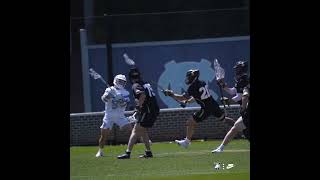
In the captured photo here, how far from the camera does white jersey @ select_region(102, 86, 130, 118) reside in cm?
705

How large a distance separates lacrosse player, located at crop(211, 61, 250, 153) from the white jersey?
74cm

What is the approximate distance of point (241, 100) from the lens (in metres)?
7.02

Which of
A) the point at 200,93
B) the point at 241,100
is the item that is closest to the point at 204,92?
the point at 200,93

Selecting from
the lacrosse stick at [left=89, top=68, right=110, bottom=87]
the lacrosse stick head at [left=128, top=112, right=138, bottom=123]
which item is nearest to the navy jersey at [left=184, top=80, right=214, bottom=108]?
the lacrosse stick head at [left=128, top=112, right=138, bottom=123]

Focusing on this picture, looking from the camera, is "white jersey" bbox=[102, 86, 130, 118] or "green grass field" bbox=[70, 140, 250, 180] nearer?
"green grass field" bbox=[70, 140, 250, 180]

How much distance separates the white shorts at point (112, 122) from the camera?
7.07 m

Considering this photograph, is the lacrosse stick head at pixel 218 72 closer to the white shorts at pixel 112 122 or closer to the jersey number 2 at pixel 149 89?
the jersey number 2 at pixel 149 89

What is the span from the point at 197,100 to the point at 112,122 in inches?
26.0

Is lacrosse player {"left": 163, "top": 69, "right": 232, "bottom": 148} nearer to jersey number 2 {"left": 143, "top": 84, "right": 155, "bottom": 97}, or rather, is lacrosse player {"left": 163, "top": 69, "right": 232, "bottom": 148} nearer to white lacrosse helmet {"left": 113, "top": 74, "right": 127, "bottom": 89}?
jersey number 2 {"left": 143, "top": 84, "right": 155, "bottom": 97}
